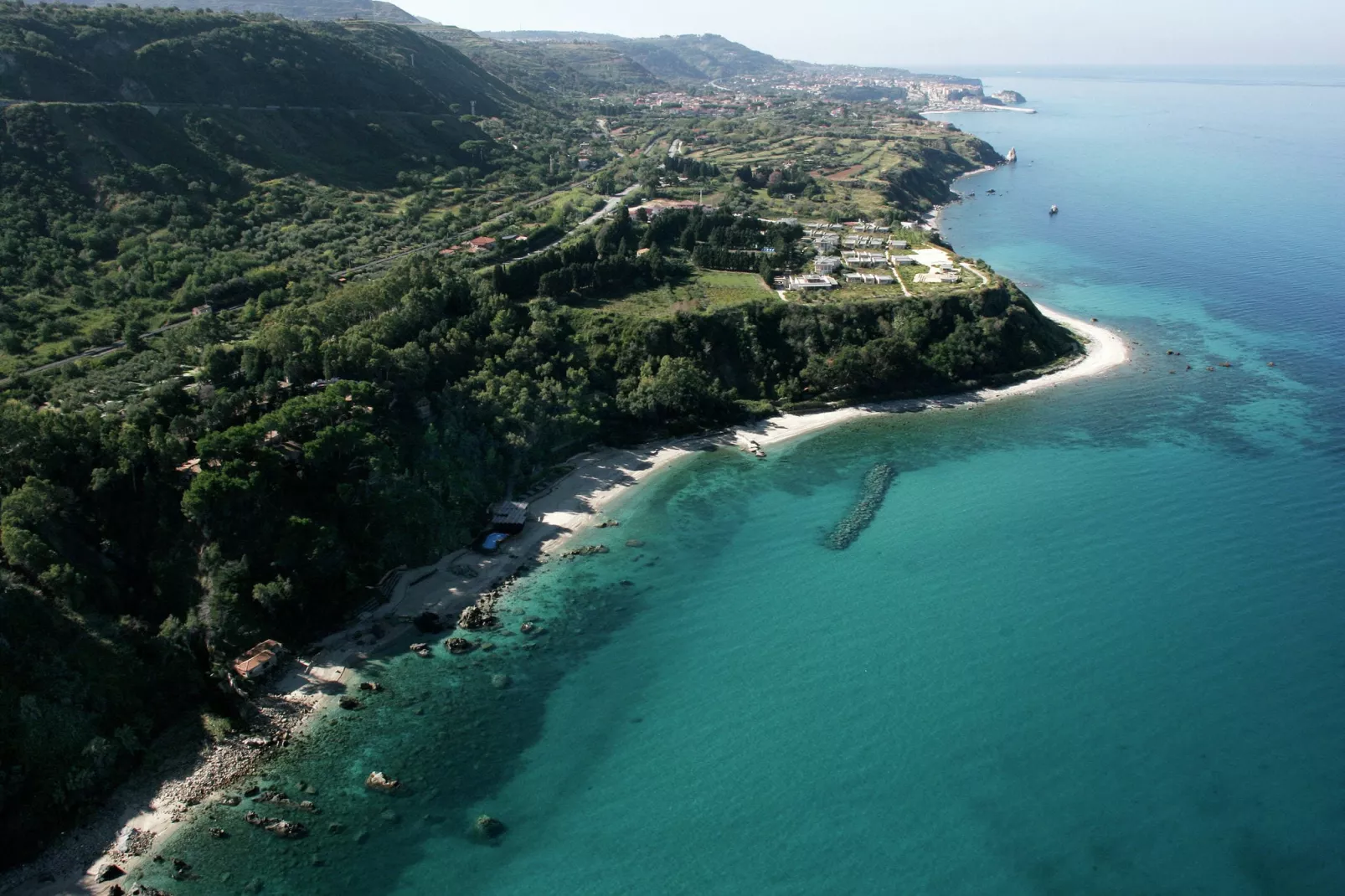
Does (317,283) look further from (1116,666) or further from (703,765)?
(1116,666)

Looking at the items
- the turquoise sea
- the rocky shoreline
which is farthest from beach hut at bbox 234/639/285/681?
the turquoise sea

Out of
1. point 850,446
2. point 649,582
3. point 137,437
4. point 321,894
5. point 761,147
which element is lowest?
point 321,894

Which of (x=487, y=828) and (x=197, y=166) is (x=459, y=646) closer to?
(x=487, y=828)

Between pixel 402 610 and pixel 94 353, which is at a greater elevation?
pixel 94 353

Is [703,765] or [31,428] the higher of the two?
[31,428]

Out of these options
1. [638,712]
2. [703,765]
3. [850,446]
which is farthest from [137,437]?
[850,446]

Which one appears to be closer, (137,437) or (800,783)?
(800,783)

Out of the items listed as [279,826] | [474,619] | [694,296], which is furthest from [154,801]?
[694,296]
